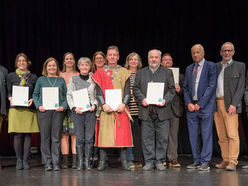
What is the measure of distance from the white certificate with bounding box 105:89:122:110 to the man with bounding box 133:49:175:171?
0.28 meters

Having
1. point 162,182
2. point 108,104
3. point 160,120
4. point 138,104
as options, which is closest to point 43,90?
point 108,104

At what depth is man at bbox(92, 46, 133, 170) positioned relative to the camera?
166 inches

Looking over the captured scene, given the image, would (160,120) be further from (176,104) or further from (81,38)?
(81,38)

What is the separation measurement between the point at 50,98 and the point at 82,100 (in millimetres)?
481

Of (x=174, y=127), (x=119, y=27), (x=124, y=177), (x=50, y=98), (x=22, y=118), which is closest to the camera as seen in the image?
(x=124, y=177)

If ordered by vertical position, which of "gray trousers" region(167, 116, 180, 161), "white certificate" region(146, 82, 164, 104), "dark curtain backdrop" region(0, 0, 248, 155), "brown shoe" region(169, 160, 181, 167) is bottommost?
"brown shoe" region(169, 160, 181, 167)

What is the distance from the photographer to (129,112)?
436cm

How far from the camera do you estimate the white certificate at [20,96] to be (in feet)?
14.8

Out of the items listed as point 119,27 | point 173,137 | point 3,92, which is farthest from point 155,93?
point 119,27

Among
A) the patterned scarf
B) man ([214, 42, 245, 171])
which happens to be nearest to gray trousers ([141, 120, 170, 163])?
man ([214, 42, 245, 171])

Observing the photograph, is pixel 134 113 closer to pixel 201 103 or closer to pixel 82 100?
pixel 82 100

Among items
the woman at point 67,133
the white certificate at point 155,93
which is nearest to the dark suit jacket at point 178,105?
the white certificate at point 155,93

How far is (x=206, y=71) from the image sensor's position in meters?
4.39

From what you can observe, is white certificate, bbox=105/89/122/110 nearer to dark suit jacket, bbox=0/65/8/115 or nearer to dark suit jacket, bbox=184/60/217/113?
dark suit jacket, bbox=184/60/217/113
